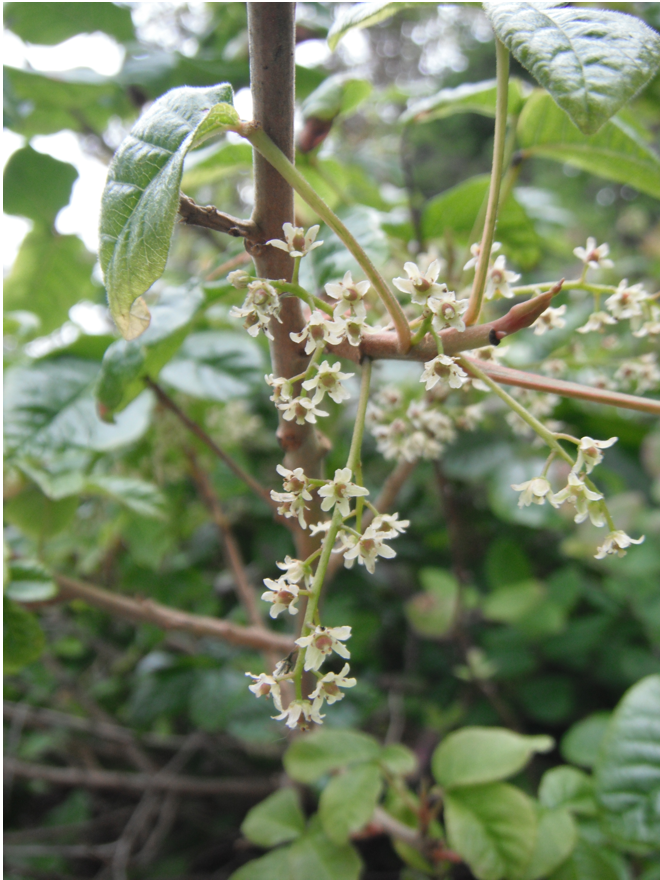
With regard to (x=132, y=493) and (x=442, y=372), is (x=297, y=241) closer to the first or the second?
(x=442, y=372)

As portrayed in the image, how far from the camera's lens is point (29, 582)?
1.97 feet

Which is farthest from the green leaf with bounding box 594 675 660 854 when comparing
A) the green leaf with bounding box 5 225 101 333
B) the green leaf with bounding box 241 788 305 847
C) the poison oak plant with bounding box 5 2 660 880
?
the green leaf with bounding box 5 225 101 333

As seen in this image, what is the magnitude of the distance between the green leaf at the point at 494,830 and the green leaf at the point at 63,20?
4.09 feet

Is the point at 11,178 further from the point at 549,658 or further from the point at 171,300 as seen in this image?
the point at 549,658

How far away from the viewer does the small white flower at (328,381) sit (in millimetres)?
319

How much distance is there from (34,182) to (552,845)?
1.07 m

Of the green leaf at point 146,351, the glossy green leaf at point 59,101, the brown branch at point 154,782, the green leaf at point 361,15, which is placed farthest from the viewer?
the brown branch at point 154,782

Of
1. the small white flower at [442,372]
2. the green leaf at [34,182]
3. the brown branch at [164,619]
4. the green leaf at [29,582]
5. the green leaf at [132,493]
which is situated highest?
the green leaf at [34,182]

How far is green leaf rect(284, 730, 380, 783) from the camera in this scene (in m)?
0.64

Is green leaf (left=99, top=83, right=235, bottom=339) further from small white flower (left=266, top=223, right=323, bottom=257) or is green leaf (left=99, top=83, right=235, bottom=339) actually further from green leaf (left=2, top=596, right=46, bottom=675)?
green leaf (left=2, top=596, right=46, bottom=675)

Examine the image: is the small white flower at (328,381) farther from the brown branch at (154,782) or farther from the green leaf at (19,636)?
the brown branch at (154,782)

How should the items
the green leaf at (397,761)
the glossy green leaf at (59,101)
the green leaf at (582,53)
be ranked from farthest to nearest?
the glossy green leaf at (59,101)
the green leaf at (397,761)
the green leaf at (582,53)

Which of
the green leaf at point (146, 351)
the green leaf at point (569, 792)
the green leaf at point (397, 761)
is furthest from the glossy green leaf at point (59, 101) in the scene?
the green leaf at point (569, 792)

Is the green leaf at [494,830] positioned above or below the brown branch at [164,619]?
below
